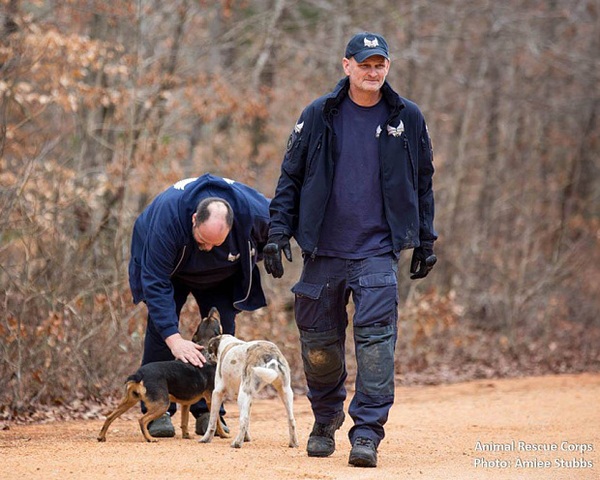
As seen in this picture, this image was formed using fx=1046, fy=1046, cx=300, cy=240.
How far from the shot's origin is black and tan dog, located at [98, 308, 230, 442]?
795cm

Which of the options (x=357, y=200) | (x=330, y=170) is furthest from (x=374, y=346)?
(x=330, y=170)

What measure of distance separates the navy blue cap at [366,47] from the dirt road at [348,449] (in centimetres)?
272

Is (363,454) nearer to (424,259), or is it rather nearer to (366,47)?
(424,259)

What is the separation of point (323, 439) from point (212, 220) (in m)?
1.81

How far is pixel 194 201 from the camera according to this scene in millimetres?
8172

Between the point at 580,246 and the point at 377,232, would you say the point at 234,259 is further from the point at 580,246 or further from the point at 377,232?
the point at 580,246

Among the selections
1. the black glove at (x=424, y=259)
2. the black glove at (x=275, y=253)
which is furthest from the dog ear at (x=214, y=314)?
the black glove at (x=424, y=259)

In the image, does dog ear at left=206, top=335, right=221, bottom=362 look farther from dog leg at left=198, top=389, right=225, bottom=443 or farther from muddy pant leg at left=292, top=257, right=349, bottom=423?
muddy pant leg at left=292, top=257, right=349, bottom=423

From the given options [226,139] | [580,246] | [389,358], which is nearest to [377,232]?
[389,358]

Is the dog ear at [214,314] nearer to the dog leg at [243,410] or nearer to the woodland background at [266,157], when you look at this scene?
the dog leg at [243,410]

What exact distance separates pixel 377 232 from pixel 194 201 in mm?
1728

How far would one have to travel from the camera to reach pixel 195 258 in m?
8.23

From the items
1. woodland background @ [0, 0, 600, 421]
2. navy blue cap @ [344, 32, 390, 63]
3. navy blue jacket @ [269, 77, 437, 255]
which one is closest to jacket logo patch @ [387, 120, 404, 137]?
navy blue jacket @ [269, 77, 437, 255]

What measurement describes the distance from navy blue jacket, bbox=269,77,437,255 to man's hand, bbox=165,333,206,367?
1215 mm
